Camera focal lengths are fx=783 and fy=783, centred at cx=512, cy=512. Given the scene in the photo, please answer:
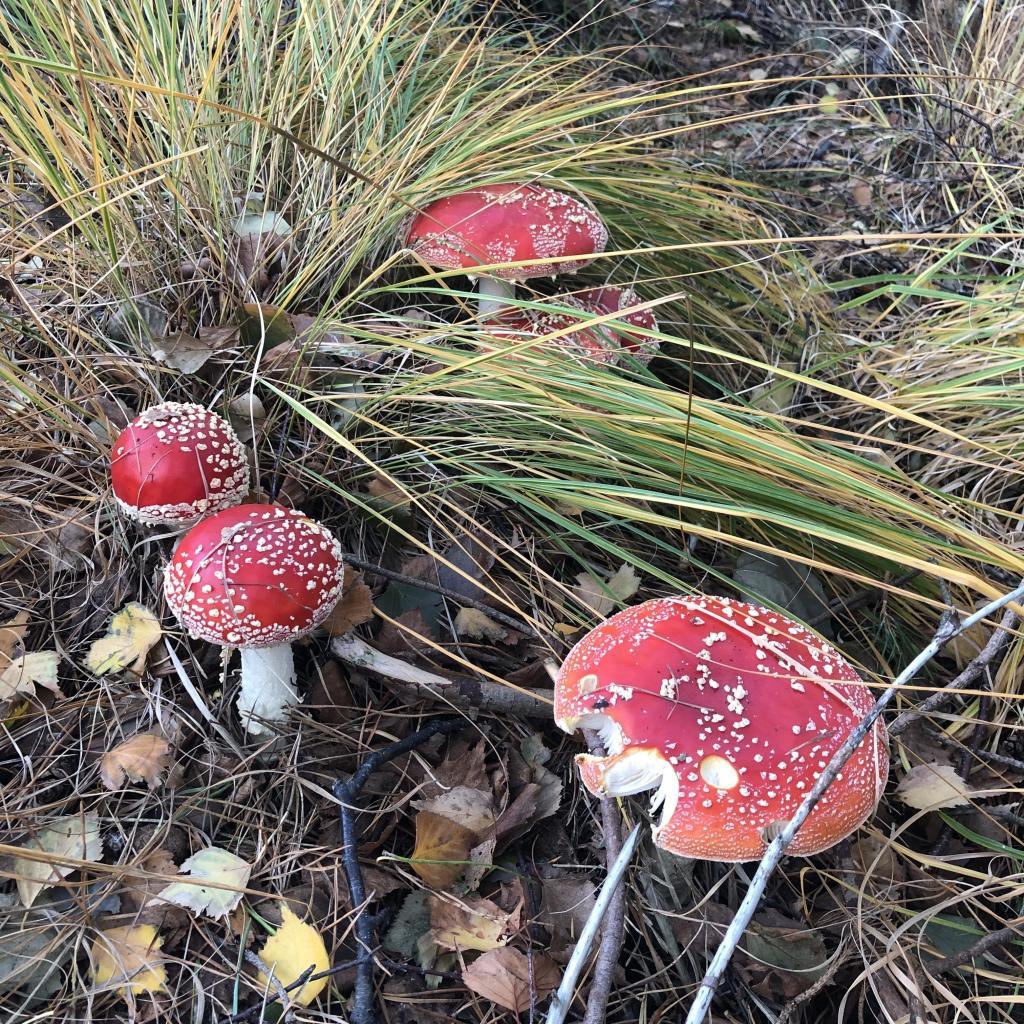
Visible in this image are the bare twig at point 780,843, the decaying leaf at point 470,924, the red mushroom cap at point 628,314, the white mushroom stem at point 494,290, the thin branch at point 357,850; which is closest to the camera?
the bare twig at point 780,843

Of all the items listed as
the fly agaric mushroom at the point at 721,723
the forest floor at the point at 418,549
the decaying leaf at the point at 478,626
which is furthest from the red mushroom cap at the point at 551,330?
the fly agaric mushroom at the point at 721,723

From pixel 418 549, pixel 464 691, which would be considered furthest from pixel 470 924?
pixel 418 549

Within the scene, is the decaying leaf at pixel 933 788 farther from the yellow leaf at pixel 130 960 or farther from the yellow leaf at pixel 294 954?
the yellow leaf at pixel 130 960

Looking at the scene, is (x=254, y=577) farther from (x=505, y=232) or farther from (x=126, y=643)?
(x=505, y=232)

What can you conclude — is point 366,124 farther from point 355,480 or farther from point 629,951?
point 629,951

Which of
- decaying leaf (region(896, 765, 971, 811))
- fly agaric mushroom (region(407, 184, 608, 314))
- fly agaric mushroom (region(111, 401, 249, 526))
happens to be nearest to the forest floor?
decaying leaf (region(896, 765, 971, 811))

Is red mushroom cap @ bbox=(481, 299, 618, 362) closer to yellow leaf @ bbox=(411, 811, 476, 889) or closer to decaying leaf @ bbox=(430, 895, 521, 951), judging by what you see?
yellow leaf @ bbox=(411, 811, 476, 889)

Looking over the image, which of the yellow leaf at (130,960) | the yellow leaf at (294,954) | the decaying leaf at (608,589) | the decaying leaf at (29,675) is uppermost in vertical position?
the decaying leaf at (29,675)

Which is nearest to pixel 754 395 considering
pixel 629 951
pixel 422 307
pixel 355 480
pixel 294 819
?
pixel 422 307
